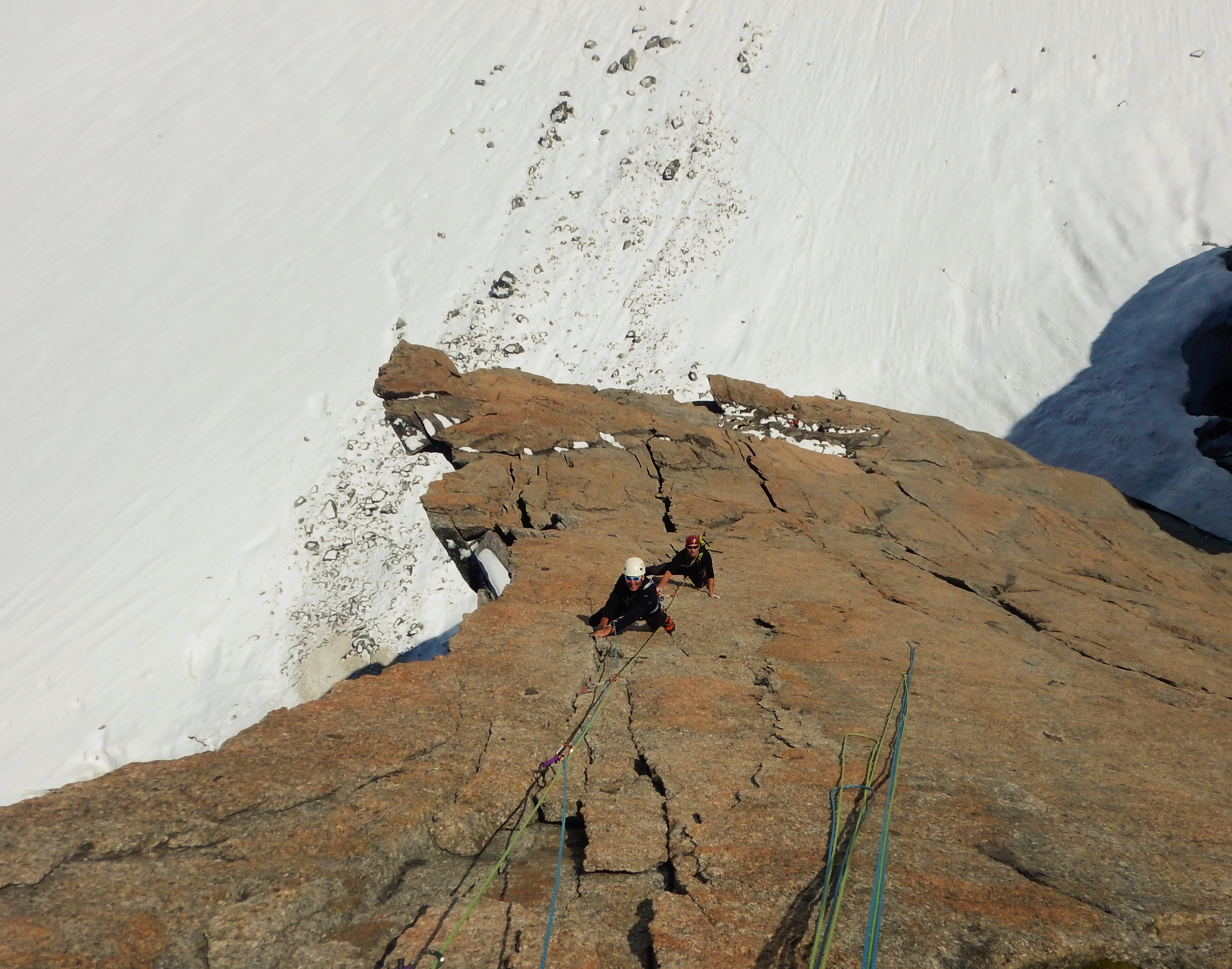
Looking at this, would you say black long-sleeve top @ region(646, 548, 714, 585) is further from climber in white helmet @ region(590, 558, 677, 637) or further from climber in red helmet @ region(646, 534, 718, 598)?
climber in white helmet @ region(590, 558, 677, 637)

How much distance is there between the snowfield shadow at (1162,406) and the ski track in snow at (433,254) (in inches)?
35.3

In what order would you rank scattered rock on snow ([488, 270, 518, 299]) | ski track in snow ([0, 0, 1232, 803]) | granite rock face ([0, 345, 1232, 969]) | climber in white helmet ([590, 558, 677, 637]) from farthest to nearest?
scattered rock on snow ([488, 270, 518, 299]) < ski track in snow ([0, 0, 1232, 803]) < climber in white helmet ([590, 558, 677, 637]) < granite rock face ([0, 345, 1232, 969])

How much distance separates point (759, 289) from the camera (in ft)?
97.1

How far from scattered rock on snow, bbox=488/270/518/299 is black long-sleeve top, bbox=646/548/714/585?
2151 centimetres

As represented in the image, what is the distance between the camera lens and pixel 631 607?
29.5 ft

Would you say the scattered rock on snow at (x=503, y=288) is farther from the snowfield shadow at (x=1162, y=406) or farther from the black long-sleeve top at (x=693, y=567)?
the black long-sleeve top at (x=693, y=567)

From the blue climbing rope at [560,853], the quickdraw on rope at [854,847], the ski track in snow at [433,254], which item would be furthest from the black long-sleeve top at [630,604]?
the ski track in snow at [433,254]

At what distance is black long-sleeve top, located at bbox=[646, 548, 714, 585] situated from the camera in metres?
10.1

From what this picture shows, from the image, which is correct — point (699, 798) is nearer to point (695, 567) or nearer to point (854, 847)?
point (854, 847)

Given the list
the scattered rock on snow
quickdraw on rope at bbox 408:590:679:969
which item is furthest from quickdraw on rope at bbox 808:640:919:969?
the scattered rock on snow

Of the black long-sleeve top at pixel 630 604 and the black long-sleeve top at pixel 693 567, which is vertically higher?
the black long-sleeve top at pixel 693 567

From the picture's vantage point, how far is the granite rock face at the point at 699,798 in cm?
467

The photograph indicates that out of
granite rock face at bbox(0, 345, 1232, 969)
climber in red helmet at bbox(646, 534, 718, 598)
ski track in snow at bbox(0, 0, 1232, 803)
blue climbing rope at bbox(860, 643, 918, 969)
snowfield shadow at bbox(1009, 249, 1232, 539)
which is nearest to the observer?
blue climbing rope at bbox(860, 643, 918, 969)

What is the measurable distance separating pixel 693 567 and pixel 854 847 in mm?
5108
